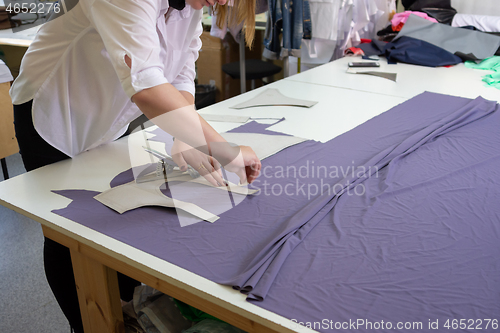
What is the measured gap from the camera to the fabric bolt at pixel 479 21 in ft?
9.41

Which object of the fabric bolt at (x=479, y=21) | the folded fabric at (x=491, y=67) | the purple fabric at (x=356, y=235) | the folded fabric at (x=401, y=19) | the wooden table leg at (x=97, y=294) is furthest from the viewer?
the folded fabric at (x=401, y=19)

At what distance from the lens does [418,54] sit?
2.60 metres

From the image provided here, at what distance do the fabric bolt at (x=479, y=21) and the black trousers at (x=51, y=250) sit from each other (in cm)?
289

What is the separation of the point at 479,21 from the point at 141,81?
2882mm

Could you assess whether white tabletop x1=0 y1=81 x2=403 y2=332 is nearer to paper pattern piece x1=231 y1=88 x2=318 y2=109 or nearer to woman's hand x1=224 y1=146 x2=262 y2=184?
paper pattern piece x1=231 y1=88 x2=318 y2=109

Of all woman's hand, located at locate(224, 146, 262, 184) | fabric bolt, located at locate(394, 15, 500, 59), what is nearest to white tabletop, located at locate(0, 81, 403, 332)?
woman's hand, located at locate(224, 146, 262, 184)

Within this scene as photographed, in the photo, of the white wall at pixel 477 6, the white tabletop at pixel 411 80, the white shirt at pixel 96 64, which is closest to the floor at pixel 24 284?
the white shirt at pixel 96 64

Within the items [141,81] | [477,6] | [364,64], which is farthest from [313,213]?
[477,6]

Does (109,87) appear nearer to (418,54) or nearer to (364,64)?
(364,64)

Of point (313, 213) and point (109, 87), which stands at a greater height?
point (109, 87)

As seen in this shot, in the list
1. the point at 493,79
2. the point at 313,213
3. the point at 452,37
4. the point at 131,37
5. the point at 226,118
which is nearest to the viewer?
the point at 131,37

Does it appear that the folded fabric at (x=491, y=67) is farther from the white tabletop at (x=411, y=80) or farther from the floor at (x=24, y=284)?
the floor at (x=24, y=284)

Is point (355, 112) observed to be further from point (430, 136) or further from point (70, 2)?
point (70, 2)

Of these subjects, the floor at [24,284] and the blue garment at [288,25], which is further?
the blue garment at [288,25]
